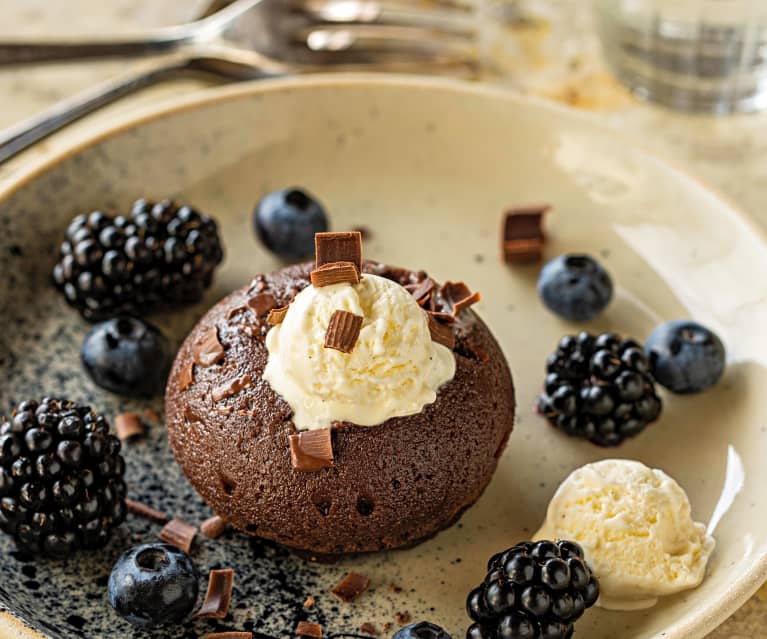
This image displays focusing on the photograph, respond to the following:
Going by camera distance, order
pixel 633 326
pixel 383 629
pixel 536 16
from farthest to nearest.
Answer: pixel 536 16, pixel 633 326, pixel 383 629

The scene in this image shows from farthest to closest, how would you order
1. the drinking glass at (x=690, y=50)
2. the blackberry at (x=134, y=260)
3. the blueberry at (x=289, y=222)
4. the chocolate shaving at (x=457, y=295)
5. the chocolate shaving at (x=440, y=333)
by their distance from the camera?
the drinking glass at (x=690, y=50)
the blueberry at (x=289, y=222)
the blackberry at (x=134, y=260)
the chocolate shaving at (x=457, y=295)
the chocolate shaving at (x=440, y=333)

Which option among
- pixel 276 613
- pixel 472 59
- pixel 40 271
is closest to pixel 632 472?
pixel 276 613

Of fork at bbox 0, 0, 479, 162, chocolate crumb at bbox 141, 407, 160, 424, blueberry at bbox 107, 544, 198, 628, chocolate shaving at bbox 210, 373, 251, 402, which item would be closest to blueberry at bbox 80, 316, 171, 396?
chocolate crumb at bbox 141, 407, 160, 424

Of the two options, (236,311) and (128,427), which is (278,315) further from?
(128,427)

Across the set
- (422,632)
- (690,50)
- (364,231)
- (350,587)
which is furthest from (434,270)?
(690,50)

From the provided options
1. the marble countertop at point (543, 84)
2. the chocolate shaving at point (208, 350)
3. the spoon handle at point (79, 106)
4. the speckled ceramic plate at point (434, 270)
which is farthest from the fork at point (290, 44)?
the chocolate shaving at point (208, 350)

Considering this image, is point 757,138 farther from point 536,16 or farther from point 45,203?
point 45,203

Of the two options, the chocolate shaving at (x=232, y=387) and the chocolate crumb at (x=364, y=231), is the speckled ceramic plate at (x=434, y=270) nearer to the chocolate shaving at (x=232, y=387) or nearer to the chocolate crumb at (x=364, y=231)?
the chocolate crumb at (x=364, y=231)
